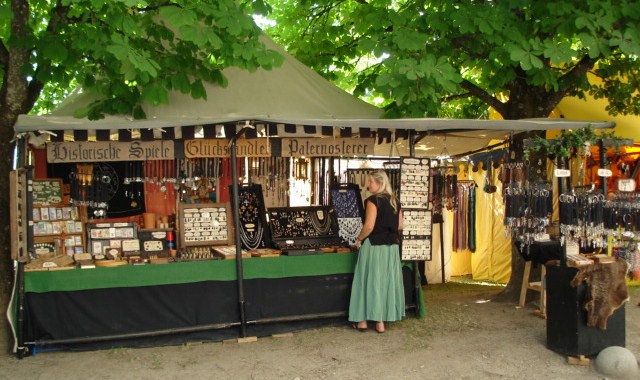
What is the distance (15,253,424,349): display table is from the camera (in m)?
5.67

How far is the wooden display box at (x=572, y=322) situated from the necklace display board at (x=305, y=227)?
237 centimetres

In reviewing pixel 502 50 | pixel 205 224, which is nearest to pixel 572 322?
pixel 502 50

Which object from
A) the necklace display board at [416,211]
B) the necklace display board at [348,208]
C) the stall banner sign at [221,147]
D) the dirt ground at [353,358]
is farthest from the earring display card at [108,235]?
the necklace display board at [416,211]

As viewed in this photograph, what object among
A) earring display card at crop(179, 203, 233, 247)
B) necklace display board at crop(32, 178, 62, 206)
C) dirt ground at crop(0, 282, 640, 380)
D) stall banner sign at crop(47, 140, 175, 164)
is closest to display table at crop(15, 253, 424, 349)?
dirt ground at crop(0, 282, 640, 380)

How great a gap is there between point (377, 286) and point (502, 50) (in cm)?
278

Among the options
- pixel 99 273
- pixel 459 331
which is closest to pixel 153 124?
pixel 99 273

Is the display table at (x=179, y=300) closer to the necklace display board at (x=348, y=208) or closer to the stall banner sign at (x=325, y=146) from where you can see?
the necklace display board at (x=348, y=208)

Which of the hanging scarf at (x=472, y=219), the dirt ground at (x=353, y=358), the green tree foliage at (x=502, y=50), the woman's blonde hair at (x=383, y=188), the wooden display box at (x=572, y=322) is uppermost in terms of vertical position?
the green tree foliage at (x=502, y=50)

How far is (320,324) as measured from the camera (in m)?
6.50

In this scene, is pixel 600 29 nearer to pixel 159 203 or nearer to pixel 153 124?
pixel 153 124

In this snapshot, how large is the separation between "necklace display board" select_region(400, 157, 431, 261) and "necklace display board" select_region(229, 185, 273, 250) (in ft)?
4.93

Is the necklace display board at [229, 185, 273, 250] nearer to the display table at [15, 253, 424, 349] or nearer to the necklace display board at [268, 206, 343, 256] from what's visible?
the necklace display board at [268, 206, 343, 256]

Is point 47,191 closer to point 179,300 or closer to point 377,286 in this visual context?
→ point 179,300

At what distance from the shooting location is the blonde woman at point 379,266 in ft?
20.3
